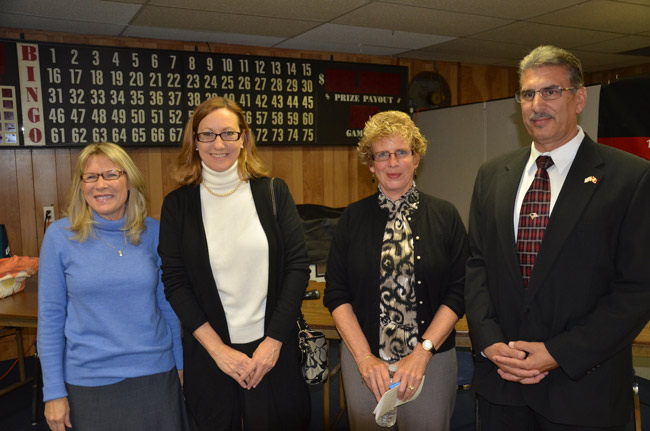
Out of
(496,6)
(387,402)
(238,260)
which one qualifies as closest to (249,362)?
(238,260)

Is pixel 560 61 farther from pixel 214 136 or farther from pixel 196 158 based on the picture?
pixel 196 158

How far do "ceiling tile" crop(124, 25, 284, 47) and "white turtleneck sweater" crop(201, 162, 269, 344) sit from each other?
100.0 inches

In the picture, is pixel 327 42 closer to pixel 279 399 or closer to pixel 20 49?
pixel 20 49

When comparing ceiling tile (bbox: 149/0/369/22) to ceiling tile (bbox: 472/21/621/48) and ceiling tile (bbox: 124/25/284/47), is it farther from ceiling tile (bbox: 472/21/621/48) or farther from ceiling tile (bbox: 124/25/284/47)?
ceiling tile (bbox: 472/21/621/48)

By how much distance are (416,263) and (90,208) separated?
3.42 ft

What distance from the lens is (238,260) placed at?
1.60 metres

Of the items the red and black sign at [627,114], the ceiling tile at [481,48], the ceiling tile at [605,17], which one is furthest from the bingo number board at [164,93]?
the red and black sign at [627,114]

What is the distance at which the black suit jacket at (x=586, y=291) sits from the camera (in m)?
1.28

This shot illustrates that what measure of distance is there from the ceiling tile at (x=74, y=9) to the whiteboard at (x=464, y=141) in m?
2.74

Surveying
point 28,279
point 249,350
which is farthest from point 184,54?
point 249,350

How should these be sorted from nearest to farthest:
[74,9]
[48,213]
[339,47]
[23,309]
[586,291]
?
[586,291] < [23,309] < [74,9] < [48,213] < [339,47]

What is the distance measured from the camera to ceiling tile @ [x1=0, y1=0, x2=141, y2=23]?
3.00 metres

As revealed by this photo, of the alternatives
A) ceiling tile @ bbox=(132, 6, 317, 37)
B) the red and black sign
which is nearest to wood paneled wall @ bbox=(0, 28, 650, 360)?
ceiling tile @ bbox=(132, 6, 317, 37)

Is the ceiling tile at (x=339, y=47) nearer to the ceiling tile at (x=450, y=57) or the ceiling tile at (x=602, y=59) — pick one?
the ceiling tile at (x=450, y=57)
